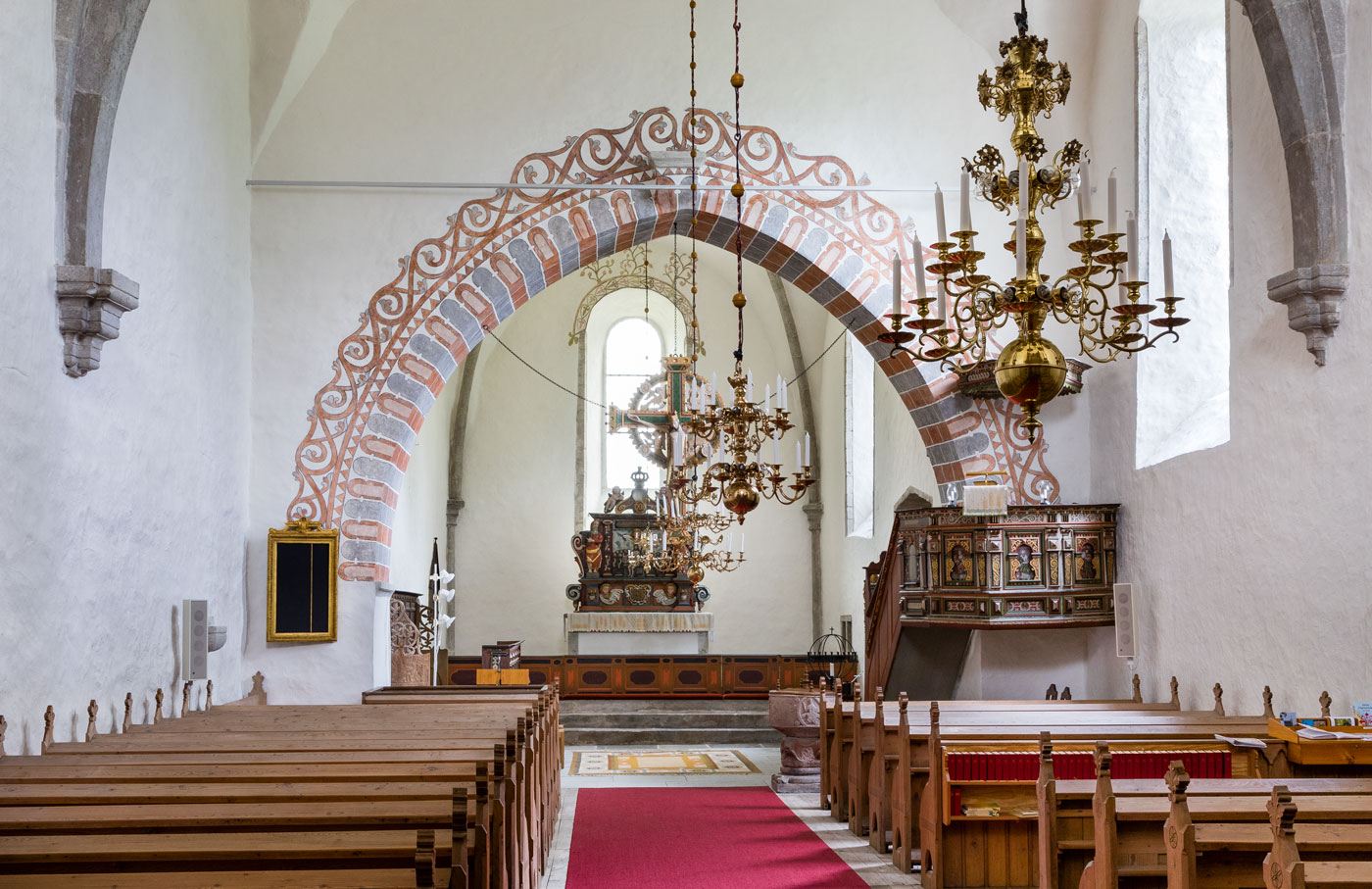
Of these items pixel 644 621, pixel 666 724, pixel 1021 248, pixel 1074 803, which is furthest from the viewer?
pixel 644 621

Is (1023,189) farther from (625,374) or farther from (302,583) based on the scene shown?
(625,374)

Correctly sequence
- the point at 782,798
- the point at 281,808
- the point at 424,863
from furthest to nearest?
the point at 782,798 → the point at 281,808 → the point at 424,863

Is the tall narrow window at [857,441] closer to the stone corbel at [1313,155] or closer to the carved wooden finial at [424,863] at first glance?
the stone corbel at [1313,155]

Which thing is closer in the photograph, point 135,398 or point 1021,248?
point 1021,248

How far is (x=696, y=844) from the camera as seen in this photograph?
8188 mm

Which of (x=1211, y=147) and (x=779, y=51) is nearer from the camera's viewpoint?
(x=1211, y=147)

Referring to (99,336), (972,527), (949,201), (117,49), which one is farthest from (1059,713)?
(117,49)

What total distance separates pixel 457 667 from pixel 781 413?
27.7 ft

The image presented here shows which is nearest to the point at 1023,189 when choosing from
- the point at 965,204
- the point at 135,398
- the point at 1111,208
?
the point at 965,204

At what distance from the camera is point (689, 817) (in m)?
9.21

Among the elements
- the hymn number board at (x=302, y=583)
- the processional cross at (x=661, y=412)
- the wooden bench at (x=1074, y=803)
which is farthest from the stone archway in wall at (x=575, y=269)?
the wooden bench at (x=1074, y=803)

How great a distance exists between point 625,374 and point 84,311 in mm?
13744

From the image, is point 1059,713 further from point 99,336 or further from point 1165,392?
point 99,336

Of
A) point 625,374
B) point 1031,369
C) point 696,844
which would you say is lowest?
point 696,844
